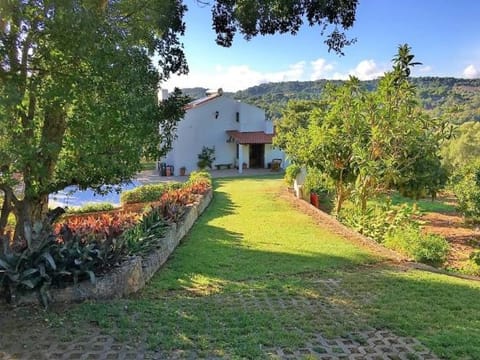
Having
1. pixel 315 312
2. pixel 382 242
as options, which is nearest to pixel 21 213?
pixel 315 312

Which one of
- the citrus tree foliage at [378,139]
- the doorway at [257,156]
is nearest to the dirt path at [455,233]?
the citrus tree foliage at [378,139]

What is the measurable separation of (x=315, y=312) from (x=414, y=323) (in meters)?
1.21

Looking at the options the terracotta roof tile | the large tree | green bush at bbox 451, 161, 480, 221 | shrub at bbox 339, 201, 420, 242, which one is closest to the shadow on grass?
shrub at bbox 339, 201, 420, 242

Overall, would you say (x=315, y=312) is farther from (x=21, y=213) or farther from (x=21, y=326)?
(x=21, y=213)

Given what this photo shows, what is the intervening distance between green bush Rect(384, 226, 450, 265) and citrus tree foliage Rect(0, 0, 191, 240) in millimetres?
6026

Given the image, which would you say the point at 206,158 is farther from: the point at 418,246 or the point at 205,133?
the point at 418,246

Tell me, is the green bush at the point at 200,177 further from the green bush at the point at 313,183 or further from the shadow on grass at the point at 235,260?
the shadow on grass at the point at 235,260

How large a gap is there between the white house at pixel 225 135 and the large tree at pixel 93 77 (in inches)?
923

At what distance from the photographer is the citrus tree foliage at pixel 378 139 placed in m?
12.6

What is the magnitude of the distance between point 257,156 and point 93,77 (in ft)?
100

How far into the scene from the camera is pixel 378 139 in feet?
42.1

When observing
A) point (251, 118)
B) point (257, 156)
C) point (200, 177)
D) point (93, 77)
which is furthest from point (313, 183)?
point (257, 156)

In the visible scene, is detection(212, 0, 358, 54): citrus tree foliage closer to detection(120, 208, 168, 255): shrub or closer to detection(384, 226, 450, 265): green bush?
detection(120, 208, 168, 255): shrub

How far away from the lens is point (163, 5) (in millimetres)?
7133
